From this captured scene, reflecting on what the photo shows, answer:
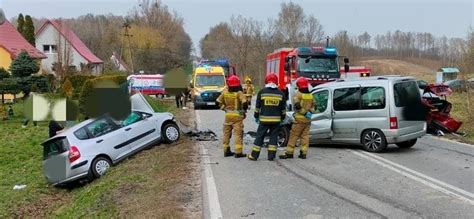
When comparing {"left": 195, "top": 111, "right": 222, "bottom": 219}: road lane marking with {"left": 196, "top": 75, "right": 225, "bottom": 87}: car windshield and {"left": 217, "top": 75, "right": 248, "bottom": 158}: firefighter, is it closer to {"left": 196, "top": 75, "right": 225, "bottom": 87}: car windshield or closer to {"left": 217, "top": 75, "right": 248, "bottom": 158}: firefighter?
{"left": 217, "top": 75, "right": 248, "bottom": 158}: firefighter

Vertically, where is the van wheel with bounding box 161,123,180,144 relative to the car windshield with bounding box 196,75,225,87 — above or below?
below

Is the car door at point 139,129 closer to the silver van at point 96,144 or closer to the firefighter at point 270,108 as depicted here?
the silver van at point 96,144

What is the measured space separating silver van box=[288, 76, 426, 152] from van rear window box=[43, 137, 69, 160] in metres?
5.77

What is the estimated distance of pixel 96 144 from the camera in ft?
39.6

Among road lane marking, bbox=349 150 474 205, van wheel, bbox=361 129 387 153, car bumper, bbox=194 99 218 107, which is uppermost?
car bumper, bbox=194 99 218 107

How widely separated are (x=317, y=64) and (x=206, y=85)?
854cm

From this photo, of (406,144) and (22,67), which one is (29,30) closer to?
(22,67)

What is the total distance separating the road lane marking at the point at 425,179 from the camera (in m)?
7.71

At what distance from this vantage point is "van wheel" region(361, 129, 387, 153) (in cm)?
1159

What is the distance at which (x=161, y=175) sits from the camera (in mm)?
9844

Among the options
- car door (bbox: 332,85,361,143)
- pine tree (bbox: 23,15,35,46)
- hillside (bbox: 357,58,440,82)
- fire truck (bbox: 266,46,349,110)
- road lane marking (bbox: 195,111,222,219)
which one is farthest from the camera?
hillside (bbox: 357,58,440,82)

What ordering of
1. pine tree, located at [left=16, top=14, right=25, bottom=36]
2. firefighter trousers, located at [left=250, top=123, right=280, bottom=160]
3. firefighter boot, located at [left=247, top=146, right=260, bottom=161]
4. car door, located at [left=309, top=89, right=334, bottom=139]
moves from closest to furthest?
firefighter trousers, located at [left=250, top=123, right=280, bottom=160] → firefighter boot, located at [left=247, top=146, right=260, bottom=161] → car door, located at [left=309, top=89, right=334, bottom=139] → pine tree, located at [left=16, top=14, right=25, bottom=36]

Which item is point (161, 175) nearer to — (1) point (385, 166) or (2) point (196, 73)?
(1) point (385, 166)

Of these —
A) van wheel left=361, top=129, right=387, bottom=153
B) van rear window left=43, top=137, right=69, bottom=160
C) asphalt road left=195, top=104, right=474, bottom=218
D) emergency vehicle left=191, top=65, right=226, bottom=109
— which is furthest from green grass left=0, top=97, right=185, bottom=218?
emergency vehicle left=191, top=65, right=226, bottom=109
